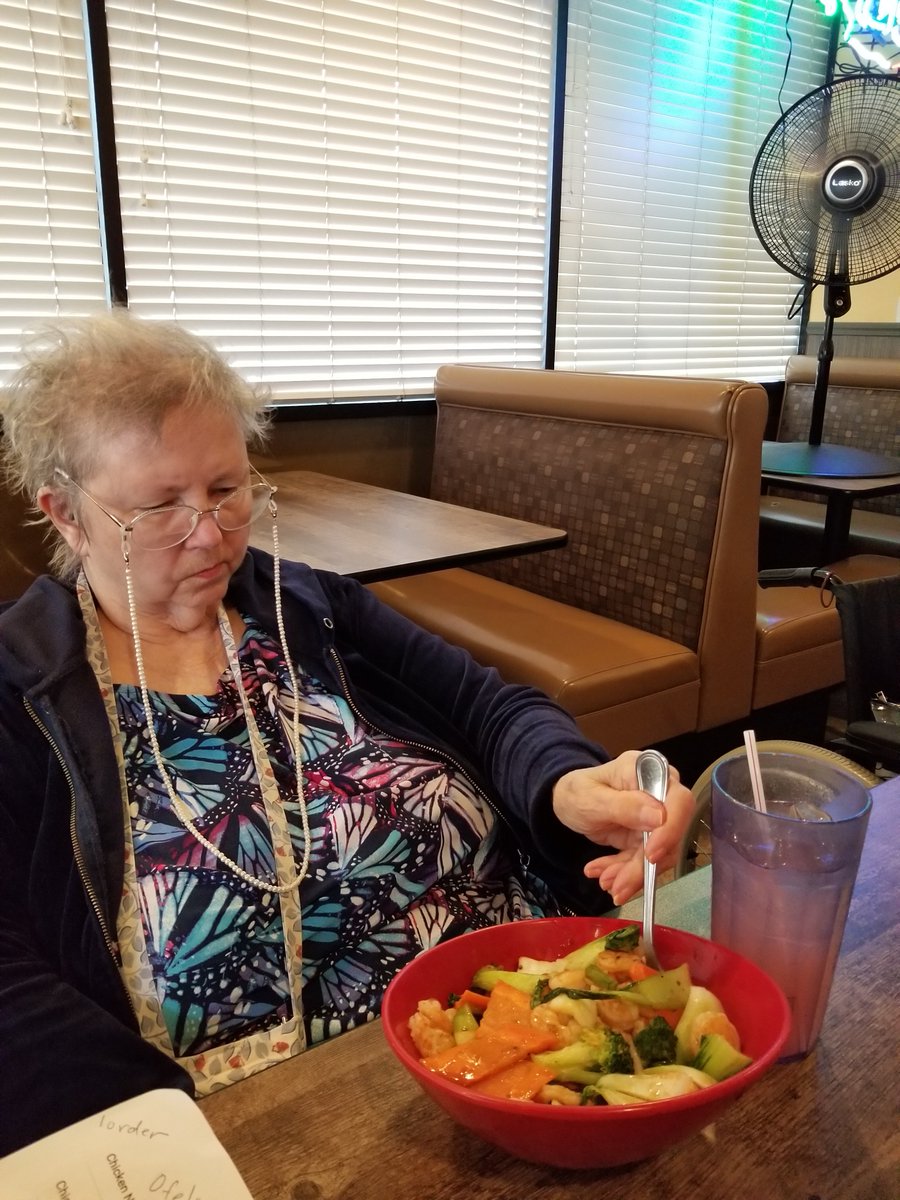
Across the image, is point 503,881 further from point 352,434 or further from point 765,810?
point 352,434

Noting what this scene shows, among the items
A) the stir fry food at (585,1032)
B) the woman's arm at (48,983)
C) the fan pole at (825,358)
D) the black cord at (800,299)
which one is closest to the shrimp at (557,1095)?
the stir fry food at (585,1032)

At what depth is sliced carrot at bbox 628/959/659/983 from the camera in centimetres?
67

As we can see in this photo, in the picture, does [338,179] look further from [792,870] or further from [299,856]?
[792,870]

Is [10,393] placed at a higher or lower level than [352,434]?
higher

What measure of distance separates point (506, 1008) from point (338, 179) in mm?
3025

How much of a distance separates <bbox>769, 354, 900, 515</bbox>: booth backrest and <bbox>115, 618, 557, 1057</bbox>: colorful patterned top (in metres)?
3.24

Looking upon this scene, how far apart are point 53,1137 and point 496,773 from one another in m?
0.67

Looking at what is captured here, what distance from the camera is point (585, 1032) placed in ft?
2.04

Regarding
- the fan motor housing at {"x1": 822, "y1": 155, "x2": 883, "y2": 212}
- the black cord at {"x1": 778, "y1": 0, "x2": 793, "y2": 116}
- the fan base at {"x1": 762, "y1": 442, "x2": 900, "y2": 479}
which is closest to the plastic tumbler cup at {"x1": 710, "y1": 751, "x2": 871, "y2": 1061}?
the fan base at {"x1": 762, "y1": 442, "x2": 900, "y2": 479}

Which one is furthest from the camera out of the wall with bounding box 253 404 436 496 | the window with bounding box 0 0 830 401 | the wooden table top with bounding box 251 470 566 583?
the wall with bounding box 253 404 436 496

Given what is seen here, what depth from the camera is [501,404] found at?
2.96 m

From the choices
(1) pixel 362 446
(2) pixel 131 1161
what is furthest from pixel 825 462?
(2) pixel 131 1161

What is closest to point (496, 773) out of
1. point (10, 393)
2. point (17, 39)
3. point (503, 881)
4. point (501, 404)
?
point (503, 881)

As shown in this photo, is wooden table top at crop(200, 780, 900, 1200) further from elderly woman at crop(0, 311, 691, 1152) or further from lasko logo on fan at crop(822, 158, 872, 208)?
lasko logo on fan at crop(822, 158, 872, 208)
